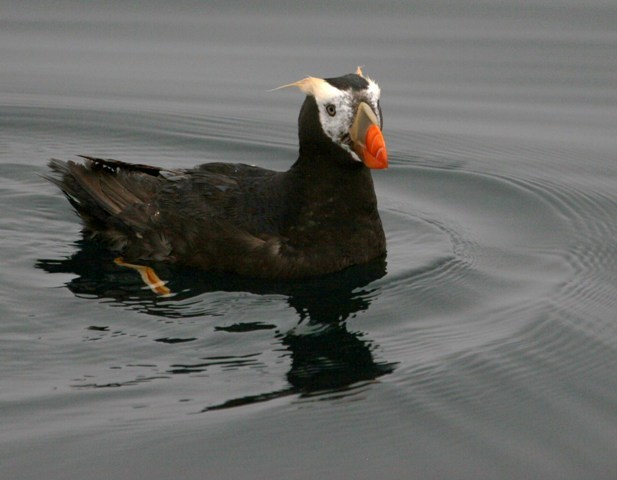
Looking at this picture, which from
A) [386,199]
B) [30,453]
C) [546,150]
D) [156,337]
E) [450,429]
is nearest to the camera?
[30,453]

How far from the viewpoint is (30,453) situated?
498 cm

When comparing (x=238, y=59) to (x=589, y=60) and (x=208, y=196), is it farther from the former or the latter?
(x=208, y=196)

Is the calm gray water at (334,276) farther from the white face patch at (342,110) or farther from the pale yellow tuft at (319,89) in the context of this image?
the pale yellow tuft at (319,89)

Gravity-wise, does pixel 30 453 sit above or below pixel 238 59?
below

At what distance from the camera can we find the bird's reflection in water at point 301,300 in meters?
5.82

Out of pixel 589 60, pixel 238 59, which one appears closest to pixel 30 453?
pixel 238 59

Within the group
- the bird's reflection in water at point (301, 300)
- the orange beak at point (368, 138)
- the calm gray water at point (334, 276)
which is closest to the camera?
the calm gray water at point (334, 276)

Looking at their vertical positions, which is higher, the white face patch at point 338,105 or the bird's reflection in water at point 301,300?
the white face patch at point 338,105

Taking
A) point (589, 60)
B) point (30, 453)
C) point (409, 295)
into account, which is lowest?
point (30, 453)

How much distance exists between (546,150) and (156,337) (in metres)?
4.27

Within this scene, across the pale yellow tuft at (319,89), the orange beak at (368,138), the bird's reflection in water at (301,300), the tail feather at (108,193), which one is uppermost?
the pale yellow tuft at (319,89)

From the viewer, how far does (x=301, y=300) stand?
673cm

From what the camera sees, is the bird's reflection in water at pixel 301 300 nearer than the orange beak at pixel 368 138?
Yes

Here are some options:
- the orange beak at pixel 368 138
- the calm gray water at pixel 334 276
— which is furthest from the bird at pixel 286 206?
the calm gray water at pixel 334 276
